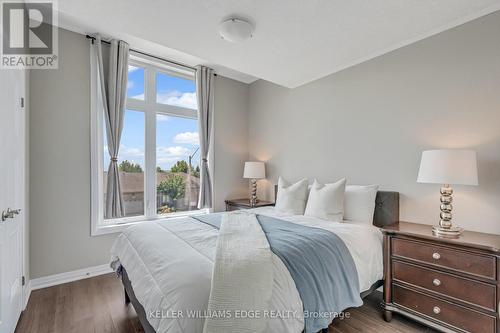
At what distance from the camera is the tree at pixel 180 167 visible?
383 cm

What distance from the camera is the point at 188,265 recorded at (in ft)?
4.45

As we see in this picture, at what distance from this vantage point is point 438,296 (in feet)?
6.11

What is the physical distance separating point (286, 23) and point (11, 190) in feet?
8.56

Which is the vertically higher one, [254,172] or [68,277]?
[254,172]

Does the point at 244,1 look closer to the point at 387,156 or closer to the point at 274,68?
the point at 274,68

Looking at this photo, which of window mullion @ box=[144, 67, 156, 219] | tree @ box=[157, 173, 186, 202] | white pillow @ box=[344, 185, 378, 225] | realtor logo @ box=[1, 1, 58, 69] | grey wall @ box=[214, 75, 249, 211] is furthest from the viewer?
grey wall @ box=[214, 75, 249, 211]

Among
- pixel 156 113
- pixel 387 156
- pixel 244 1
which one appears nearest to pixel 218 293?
pixel 244 1

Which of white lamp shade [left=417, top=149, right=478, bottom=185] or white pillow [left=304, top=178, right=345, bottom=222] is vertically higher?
white lamp shade [left=417, top=149, right=478, bottom=185]

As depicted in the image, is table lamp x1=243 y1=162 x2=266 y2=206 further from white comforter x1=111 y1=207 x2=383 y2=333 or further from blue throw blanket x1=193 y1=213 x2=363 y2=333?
blue throw blanket x1=193 y1=213 x2=363 y2=333

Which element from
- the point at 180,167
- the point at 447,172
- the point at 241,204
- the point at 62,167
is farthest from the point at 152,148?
the point at 447,172

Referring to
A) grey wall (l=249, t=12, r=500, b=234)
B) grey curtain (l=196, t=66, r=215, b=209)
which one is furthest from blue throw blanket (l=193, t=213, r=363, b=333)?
grey curtain (l=196, t=66, r=215, b=209)

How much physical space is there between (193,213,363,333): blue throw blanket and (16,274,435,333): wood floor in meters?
0.50

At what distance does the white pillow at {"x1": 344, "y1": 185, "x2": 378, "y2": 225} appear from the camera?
2514 millimetres

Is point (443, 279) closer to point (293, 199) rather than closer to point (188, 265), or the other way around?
point (293, 199)
